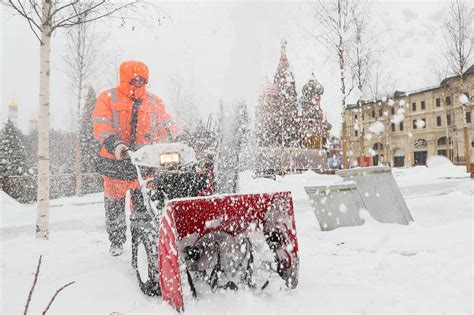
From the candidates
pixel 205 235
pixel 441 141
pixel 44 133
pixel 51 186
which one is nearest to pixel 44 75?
pixel 44 133

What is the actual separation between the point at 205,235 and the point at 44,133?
3.82 metres

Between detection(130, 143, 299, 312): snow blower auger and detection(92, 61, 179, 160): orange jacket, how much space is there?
758mm

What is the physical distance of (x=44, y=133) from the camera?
5445 millimetres

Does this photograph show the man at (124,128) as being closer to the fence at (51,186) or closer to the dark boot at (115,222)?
the dark boot at (115,222)

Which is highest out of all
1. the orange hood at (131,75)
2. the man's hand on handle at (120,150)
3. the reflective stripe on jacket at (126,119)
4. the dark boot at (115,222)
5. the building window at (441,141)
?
the building window at (441,141)

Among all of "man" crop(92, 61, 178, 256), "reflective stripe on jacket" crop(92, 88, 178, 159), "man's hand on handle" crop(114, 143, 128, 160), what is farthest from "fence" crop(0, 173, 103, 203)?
"man's hand on handle" crop(114, 143, 128, 160)

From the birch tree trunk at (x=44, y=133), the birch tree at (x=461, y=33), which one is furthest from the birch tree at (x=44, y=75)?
the birch tree at (x=461, y=33)

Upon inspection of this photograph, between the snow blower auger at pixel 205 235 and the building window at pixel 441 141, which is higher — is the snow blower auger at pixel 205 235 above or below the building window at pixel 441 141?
below

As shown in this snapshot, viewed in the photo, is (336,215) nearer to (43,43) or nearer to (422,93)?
(43,43)

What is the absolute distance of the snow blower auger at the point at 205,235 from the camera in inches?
110

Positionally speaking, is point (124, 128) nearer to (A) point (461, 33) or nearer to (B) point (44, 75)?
(B) point (44, 75)

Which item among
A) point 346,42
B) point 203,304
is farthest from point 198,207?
point 346,42

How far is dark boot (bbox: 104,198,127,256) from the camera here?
4.10m

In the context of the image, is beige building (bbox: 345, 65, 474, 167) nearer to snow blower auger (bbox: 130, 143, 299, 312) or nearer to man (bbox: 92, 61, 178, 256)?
man (bbox: 92, 61, 178, 256)
